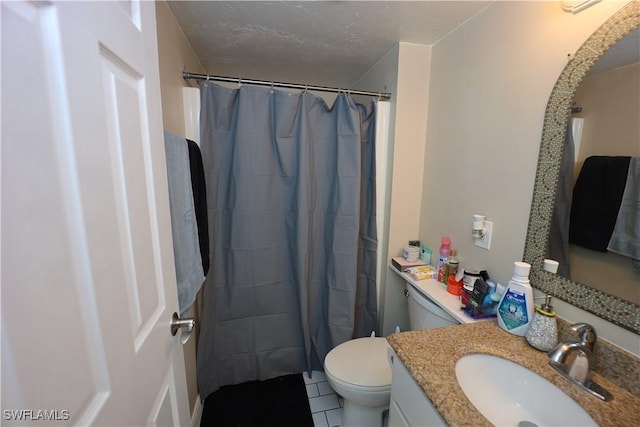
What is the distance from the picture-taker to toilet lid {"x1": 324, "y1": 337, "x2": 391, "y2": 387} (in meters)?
1.22

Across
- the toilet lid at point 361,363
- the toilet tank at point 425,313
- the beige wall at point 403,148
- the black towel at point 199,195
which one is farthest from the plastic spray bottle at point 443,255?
the black towel at point 199,195

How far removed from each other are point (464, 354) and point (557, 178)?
0.67 m

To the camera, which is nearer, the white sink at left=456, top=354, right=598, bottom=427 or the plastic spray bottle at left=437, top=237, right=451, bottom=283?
the white sink at left=456, top=354, right=598, bottom=427

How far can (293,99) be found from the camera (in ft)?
4.91

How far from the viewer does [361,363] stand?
1.32 m

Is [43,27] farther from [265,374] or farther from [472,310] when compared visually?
[265,374]

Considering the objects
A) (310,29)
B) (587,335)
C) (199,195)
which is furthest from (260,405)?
(310,29)

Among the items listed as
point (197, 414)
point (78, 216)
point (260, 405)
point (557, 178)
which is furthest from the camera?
point (260, 405)

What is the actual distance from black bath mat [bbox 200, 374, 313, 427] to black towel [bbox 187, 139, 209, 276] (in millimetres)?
903

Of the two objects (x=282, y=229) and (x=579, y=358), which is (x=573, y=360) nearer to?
(x=579, y=358)

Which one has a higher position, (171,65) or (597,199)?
(171,65)

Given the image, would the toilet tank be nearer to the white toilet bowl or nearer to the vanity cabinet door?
the white toilet bowl

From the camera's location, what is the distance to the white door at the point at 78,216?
33cm

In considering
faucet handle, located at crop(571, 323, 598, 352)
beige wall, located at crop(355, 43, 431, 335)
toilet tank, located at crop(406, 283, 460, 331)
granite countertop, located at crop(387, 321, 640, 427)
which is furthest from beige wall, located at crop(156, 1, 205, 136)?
faucet handle, located at crop(571, 323, 598, 352)
